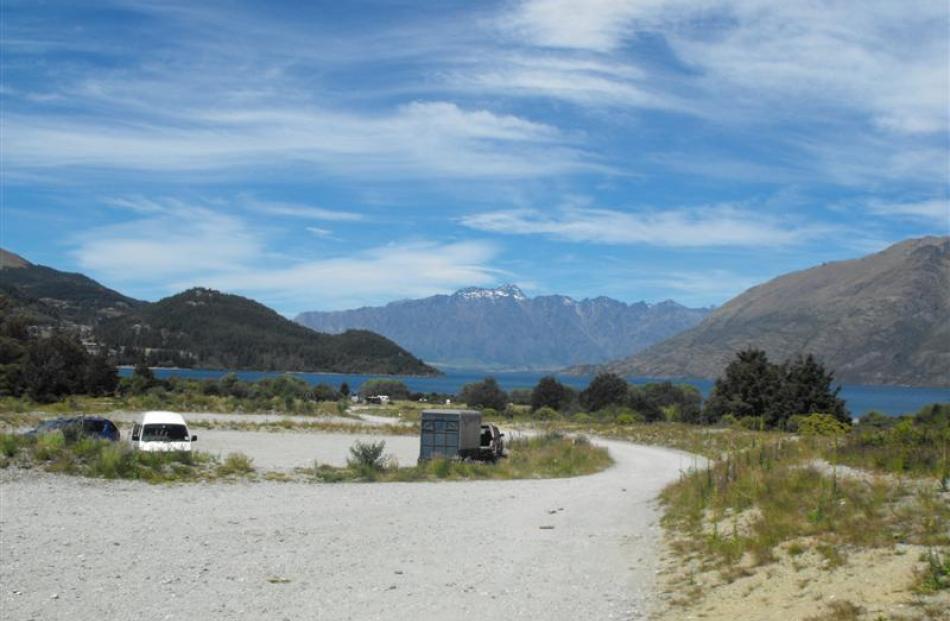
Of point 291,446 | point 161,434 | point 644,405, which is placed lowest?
point 291,446

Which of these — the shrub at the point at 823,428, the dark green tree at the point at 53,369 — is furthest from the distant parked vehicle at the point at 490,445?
the dark green tree at the point at 53,369

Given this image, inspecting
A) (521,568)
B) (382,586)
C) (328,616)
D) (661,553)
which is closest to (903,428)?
(661,553)

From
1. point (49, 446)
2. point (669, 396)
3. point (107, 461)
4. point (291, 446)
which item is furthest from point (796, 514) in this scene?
point (669, 396)

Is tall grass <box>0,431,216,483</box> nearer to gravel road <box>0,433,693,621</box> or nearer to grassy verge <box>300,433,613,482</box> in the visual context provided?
gravel road <box>0,433,693,621</box>

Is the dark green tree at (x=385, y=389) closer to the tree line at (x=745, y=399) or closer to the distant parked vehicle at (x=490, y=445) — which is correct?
the tree line at (x=745, y=399)

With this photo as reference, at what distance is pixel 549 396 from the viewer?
284ft

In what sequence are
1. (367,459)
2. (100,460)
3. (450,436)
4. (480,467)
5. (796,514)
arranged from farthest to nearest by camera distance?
1. (450,436)
2. (480,467)
3. (367,459)
4. (100,460)
5. (796,514)

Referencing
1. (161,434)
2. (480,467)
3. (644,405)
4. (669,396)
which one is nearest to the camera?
(161,434)

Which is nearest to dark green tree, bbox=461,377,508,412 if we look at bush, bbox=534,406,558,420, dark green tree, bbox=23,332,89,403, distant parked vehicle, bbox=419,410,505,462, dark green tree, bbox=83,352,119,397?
bush, bbox=534,406,558,420

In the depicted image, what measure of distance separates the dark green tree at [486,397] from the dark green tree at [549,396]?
3.84 meters

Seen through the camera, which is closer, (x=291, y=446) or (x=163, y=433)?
(x=163, y=433)

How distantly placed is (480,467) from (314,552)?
Result: 51.6 ft

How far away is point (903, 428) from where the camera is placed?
55.2ft

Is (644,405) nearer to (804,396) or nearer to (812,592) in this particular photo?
(804,396)
